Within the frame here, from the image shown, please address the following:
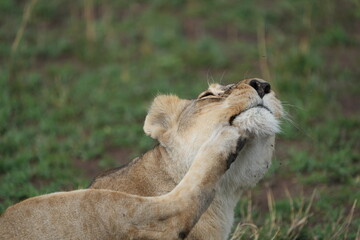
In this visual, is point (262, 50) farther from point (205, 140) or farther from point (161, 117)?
point (205, 140)

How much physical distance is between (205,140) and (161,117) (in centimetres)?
52

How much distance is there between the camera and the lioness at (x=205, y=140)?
11.8ft

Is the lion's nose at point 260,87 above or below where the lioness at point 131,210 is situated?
above

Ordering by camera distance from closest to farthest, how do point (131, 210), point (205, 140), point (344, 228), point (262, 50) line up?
1. point (131, 210)
2. point (205, 140)
3. point (344, 228)
4. point (262, 50)

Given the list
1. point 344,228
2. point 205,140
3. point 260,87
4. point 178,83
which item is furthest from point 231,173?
point 178,83

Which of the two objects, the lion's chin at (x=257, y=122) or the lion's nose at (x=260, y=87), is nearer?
the lion's chin at (x=257, y=122)

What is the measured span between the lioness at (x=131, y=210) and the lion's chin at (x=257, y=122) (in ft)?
0.26

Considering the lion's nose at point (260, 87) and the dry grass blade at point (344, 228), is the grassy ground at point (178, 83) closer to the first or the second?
the dry grass blade at point (344, 228)

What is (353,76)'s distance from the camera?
8.05 m

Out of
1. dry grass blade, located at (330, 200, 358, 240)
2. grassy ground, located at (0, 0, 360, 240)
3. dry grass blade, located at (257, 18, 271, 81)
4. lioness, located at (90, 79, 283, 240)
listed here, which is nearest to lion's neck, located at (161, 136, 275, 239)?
lioness, located at (90, 79, 283, 240)

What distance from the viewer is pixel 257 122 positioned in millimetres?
3529

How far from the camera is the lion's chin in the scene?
3504mm

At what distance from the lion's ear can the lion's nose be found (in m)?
0.54

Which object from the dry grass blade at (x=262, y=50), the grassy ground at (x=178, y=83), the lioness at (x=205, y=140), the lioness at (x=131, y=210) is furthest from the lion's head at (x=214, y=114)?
the dry grass blade at (x=262, y=50)
